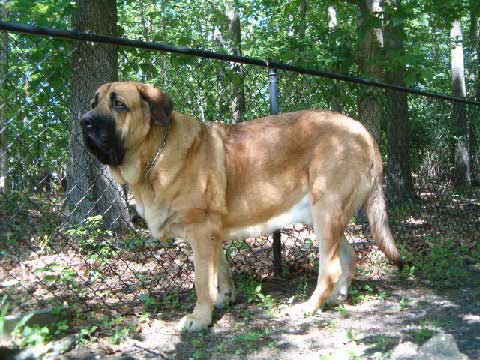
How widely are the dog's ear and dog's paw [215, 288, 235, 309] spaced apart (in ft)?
5.23

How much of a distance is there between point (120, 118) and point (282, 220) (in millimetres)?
1596

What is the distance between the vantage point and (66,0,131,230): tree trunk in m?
5.39

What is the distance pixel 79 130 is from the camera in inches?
212

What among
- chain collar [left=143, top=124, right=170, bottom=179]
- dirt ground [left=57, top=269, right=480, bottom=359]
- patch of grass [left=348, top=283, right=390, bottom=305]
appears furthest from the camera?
patch of grass [left=348, top=283, right=390, bottom=305]

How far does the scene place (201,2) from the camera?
22.3m

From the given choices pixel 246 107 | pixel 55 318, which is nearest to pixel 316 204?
pixel 246 107

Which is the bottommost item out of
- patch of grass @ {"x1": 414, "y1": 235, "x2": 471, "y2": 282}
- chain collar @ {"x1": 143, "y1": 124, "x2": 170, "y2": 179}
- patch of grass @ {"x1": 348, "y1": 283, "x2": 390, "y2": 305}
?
patch of grass @ {"x1": 414, "y1": 235, "x2": 471, "y2": 282}

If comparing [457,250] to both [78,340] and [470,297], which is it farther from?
[78,340]

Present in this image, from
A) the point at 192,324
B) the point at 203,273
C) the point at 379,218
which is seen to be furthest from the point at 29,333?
the point at 379,218

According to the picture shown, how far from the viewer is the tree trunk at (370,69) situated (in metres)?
6.36

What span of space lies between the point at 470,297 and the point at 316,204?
162 centimetres

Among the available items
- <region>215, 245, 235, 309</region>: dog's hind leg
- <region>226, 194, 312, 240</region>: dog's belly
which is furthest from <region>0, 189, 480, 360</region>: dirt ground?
<region>226, 194, 312, 240</region>: dog's belly

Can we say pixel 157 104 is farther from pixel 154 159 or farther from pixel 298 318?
pixel 298 318

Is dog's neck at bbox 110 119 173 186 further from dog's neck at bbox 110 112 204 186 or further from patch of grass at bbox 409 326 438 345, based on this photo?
patch of grass at bbox 409 326 438 345
